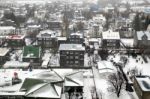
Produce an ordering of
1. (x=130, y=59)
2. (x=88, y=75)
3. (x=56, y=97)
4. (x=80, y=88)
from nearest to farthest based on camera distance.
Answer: (x=56, y=97) < (x=80, y=88) < (x=88, y=75) < (x=130, y=59)

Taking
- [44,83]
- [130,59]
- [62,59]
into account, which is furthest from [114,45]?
[44,83]

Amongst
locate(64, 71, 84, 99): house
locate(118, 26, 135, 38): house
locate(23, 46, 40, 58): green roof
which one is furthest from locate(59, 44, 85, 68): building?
locate(118, 26, 135, 38): house

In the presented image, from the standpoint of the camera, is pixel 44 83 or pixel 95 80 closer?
pixel 44 83

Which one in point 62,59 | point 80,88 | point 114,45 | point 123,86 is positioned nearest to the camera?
point 80,88

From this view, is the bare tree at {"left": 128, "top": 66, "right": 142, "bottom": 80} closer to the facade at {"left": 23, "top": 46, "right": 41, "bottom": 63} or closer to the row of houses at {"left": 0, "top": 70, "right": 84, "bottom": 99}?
the row of houses at {"left": 0, "top": 70, "right": 84, "bottom": 99}

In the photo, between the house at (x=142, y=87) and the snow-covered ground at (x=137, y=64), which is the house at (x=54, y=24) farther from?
the house at (x=142, y=87)

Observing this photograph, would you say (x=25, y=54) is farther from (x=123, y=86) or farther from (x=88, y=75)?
(x=123, y=86)

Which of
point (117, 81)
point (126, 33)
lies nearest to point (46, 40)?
point (126, 33)

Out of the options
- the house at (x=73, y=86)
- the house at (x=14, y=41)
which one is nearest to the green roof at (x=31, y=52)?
the house at (x=14, y=41)
